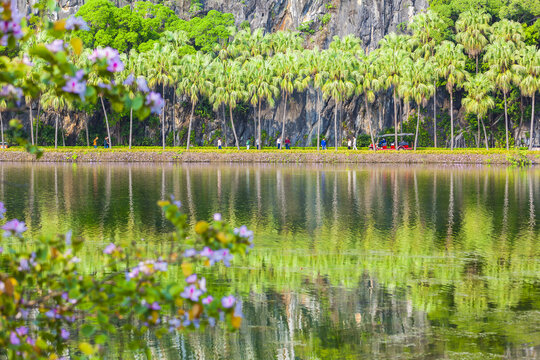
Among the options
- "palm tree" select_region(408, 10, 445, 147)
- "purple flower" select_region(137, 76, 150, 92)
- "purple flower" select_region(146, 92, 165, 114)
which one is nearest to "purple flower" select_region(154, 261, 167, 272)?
"purple flower" select_region(146, 92, 165, 114)

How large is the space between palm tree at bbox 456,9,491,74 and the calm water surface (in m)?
A: 43.7

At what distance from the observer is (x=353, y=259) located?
20.9 metres

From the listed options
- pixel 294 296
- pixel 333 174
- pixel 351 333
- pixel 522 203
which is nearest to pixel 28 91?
pixel 351 333

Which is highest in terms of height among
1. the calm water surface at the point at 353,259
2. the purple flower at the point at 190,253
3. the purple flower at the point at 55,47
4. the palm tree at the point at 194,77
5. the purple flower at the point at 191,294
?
the palm tree at the point at 194,77

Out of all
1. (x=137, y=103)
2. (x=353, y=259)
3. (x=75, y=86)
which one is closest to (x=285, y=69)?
(x=353, y=259)

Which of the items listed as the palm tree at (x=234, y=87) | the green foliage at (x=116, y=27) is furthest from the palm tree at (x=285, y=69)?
the green foliage at (x=116, y=27)

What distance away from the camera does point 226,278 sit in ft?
59.3

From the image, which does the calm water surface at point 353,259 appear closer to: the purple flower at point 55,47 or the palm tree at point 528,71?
the purple flower at point 55,47

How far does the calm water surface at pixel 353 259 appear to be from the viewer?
13.0 meters

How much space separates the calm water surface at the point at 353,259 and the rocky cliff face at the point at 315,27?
51.6 metres

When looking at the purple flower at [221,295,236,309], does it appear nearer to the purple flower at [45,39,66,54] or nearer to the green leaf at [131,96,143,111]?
the green leaf at [131,96,143,111]

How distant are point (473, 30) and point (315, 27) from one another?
84.5 ft

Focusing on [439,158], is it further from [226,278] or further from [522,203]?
[226,278]

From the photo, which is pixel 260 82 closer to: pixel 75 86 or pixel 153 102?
pixel 153 102
